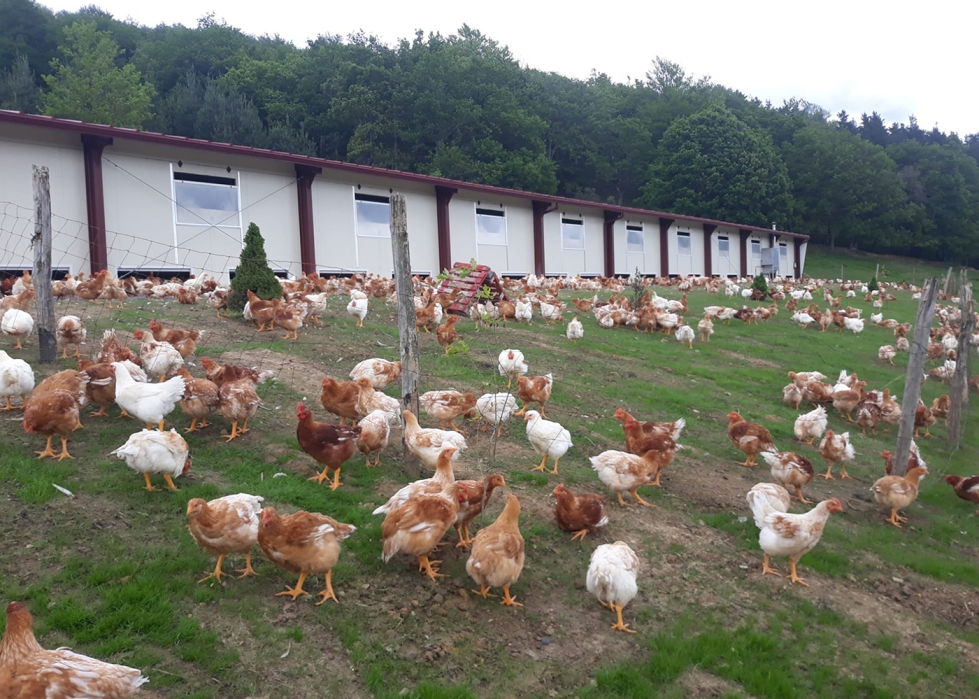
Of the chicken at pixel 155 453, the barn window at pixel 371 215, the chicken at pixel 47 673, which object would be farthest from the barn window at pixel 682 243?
the chicken at pixel 47 673

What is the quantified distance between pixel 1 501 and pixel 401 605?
12.0 ft

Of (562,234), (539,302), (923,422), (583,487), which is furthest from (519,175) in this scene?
(583,487)

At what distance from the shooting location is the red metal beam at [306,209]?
23.0 meters

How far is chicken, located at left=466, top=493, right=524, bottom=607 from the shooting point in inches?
196

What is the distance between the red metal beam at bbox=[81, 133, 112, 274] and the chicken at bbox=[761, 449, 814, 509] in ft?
61.8

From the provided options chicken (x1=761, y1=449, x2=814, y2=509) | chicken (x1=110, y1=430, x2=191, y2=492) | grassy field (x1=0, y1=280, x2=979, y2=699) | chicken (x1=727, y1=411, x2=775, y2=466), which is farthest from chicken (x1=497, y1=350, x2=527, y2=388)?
chicken (x1=110, y1=430, x2=191, y2=492)

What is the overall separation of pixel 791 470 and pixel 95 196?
64.6 ft

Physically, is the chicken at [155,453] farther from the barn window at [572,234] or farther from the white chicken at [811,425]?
the barn window at [572,234]

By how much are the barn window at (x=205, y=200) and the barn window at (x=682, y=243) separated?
98.5ft

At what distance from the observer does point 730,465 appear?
29.6 feet

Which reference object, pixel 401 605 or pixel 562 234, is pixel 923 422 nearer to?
pixel 401 605

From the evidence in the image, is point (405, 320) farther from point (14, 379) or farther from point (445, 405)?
point (14, 379)

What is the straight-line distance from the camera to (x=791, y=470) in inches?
310

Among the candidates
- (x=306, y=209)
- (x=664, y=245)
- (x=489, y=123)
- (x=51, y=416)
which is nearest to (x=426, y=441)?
A: (x=51, y=416)
